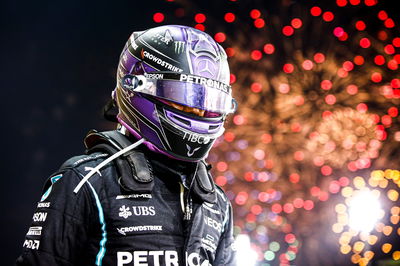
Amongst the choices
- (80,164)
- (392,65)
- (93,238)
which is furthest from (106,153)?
(392,65)

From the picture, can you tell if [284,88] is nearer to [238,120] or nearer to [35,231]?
[238,120]

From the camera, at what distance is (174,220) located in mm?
2494

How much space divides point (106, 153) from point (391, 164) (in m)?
12.0

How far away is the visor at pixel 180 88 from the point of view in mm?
2600

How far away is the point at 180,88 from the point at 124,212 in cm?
62

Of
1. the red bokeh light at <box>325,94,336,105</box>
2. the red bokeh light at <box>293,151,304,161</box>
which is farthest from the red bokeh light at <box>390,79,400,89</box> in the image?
the red bokeh light at <box>293,151,304,161</box>

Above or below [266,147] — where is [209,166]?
above

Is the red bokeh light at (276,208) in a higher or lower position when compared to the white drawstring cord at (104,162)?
lower

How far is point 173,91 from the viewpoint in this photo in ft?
8.54

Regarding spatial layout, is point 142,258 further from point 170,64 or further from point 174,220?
point 170,64

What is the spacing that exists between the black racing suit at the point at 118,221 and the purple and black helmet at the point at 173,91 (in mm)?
117

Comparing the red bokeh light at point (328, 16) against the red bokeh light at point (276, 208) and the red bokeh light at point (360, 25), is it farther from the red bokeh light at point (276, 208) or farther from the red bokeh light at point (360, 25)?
the red bokeh light at point (276, 208)

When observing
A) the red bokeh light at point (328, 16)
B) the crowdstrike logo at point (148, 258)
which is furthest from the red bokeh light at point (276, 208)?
the crowdstrike logo at point (148, 258)

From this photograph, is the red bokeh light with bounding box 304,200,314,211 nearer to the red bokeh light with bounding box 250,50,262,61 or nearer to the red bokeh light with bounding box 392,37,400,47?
the red bokeh light with bounding box 250,50,262,61
